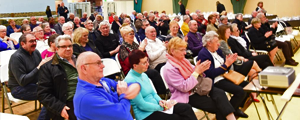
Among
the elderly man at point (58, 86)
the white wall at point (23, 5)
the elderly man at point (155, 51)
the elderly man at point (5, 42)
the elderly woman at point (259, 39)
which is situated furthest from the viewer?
the white wall at point (23, 5)

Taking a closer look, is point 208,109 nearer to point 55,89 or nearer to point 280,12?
point 55,89

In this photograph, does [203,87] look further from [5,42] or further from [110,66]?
[5,42]

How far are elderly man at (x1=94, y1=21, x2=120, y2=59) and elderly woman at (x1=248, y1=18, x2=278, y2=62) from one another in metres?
3.10

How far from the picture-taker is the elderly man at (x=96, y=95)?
190 centimetres

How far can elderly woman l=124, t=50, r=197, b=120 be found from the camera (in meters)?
2.52

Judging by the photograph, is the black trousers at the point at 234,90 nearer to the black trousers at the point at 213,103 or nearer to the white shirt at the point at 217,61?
the white shirt at the point at 217,61

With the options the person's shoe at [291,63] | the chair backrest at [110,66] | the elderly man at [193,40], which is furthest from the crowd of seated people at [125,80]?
the person's shoe at [291,63]

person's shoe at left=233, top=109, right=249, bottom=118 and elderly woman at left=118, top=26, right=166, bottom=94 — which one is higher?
elderly woman at left=118, top=26, right=166, bottom=94

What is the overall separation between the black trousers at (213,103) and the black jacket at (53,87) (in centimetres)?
133

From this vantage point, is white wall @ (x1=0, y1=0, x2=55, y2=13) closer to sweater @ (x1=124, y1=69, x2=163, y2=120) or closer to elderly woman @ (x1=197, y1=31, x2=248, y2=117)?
elderly woman @ (x1=197, y1=31, x2=248, y2=117)

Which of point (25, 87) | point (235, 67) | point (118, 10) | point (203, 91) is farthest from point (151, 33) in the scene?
point (118, 10)

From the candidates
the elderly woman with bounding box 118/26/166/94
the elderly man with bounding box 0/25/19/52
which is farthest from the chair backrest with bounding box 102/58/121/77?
the elderly man with bounding box 0/25/19/52

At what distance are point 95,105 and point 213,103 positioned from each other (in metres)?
1.62

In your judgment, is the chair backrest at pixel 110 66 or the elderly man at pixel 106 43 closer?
the chair backrest at pixel 110 66
